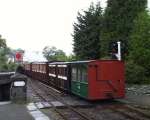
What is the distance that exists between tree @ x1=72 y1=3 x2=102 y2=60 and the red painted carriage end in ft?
98.4

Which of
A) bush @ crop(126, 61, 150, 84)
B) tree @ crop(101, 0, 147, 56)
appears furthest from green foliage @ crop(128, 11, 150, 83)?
tree @ crop(101, 0, 147, 56)

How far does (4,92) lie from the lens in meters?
24.5

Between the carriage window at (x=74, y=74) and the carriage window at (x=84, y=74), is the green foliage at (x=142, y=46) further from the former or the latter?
the carriage window at (x=84, y=74)

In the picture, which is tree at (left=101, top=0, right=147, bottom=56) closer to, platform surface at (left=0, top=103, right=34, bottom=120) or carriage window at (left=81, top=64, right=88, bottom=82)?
carriage window at (left=81, top=64, right=88, bottom=82)

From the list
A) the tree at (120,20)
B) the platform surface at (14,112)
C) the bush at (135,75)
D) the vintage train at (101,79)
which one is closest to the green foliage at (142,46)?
the bush at (135,75)

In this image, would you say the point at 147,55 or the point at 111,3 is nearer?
the point at 147,55

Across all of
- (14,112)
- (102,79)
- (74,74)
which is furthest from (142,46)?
(14,112)

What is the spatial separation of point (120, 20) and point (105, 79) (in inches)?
1001

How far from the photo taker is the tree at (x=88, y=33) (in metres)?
52.4

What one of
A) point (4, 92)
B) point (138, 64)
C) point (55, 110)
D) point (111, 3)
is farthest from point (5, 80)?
point (111, 3)

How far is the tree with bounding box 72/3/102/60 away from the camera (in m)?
52.4

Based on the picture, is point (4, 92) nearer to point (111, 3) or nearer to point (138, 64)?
point (138, 64)

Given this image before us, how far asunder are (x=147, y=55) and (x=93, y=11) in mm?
19981

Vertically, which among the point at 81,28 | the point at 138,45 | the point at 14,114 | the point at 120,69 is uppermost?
the point at 81,28
